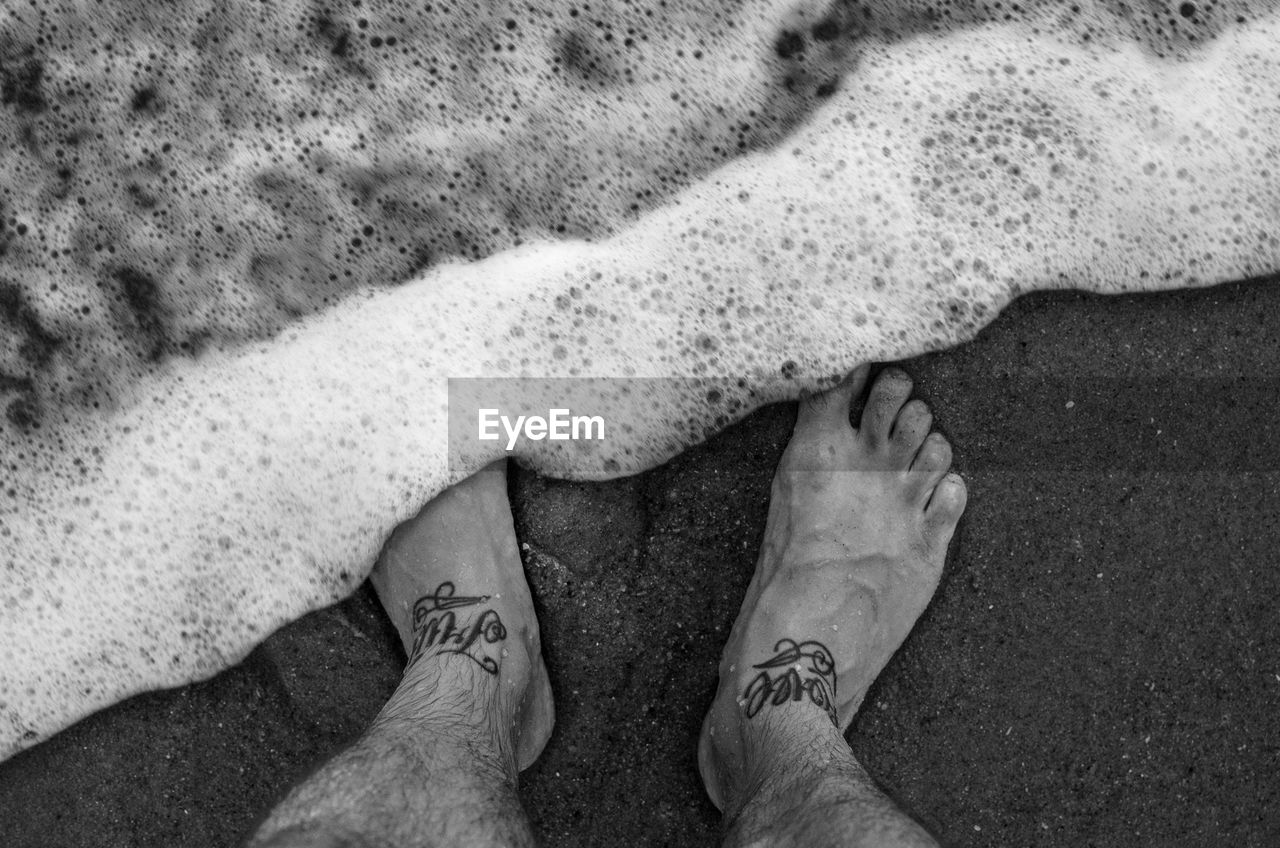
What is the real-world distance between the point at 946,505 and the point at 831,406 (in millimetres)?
280

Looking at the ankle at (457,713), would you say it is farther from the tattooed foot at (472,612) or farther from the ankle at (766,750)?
the ankle at (766,750)

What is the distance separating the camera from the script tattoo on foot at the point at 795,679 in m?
Answer: 1.47

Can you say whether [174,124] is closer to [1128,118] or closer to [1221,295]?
[1128,118]

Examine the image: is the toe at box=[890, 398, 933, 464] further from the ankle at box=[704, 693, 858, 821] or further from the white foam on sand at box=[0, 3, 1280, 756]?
the ankle at box=[704, 693, 858, 821]

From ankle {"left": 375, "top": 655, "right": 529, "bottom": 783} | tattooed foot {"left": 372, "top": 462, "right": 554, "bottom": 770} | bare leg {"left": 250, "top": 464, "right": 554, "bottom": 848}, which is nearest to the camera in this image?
bare leg {"left": 250, "top": 464, "right": 554, "bottom": 848}

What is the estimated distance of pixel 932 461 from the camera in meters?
1.53

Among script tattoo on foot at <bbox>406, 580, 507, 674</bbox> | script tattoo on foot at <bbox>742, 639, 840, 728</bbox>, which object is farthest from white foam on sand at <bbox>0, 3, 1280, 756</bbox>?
script tattoo on foot at <bbox>742, 639, 840, 728</bbox>

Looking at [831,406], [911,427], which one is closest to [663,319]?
[831,406]

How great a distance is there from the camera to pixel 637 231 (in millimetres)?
1613

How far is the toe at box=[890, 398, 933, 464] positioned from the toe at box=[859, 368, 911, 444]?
0.01 m

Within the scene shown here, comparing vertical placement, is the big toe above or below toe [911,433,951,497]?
below

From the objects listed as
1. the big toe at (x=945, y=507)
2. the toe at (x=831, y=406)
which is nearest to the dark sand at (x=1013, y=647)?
the big toe at (x=945, y=507)

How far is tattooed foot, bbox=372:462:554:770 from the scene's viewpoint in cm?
145

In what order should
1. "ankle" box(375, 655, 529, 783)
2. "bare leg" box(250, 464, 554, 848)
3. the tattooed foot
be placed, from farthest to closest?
the tattooed foot
"ankle" box(375, 655, 529, 783)
"bare leg" box(250, 464, 554, 848)
